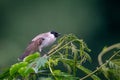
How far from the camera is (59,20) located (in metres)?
7.69

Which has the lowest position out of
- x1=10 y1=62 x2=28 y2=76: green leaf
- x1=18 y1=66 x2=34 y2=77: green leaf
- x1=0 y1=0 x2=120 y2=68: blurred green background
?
x1=18 y1=66 x2=34 y2=77: green leaf

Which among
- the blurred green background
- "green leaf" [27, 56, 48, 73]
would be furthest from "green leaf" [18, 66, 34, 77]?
the blurred green background

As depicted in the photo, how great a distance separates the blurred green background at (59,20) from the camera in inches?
293

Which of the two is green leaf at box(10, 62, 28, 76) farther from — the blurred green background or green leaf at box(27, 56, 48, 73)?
the blurred green background

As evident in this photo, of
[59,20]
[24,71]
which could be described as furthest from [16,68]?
[59,20]

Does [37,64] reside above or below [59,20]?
below

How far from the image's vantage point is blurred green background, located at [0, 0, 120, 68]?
743cm

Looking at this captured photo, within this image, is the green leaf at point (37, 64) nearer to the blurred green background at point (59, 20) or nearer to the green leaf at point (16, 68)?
the green leaf at point (16, 68)

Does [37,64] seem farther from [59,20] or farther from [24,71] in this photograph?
[59,20]

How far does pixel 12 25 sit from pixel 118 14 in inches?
63.5

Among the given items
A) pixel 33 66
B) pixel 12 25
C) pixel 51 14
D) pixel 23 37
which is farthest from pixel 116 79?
pixel 12 25

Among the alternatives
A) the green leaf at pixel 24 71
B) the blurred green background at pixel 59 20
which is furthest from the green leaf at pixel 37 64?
the blurred green background at pixel 59 20

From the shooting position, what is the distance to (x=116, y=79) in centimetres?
104

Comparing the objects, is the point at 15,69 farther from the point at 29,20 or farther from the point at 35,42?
the point at 29,20
